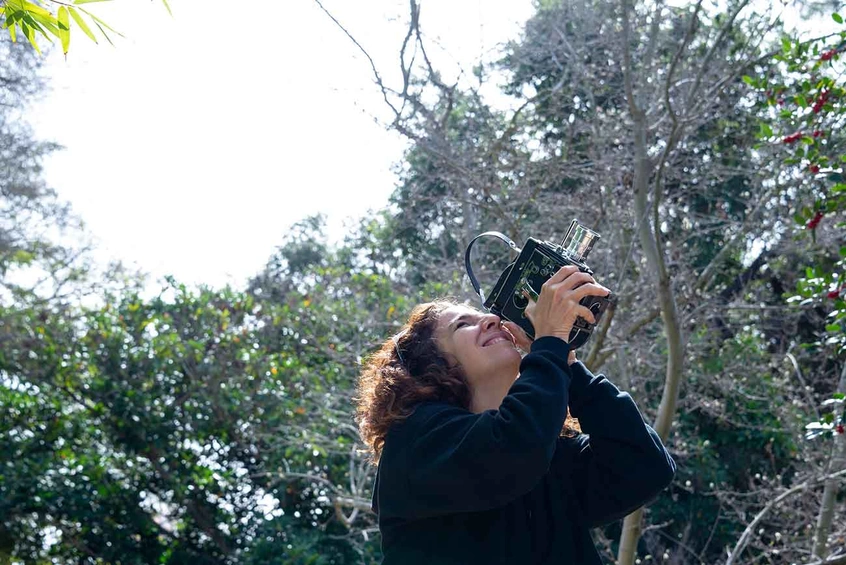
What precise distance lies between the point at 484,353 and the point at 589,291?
227 mm

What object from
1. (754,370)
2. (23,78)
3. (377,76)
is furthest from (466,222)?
(23,78)

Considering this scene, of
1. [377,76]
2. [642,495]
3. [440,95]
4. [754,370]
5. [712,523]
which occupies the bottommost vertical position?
[642,495]

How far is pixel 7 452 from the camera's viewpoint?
257 inches

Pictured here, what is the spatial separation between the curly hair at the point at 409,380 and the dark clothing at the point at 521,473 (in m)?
0.04

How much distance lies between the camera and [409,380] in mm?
1744

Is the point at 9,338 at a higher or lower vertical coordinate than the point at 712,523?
higher

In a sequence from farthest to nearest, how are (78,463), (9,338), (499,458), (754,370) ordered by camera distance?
(9,338)
(78,463)
(754,370)
(499,458)

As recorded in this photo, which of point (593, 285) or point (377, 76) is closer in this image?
point (593, 285)

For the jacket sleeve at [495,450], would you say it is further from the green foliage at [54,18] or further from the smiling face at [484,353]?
the green foliage at [54,18]

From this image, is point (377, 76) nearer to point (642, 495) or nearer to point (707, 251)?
point (642, 495)

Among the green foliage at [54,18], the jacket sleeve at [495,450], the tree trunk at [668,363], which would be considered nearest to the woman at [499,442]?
the jacket sleeve at [495,450]

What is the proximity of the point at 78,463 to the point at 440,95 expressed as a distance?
3.58m

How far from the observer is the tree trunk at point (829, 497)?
375cm

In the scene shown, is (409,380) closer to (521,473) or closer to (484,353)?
(484,353)
